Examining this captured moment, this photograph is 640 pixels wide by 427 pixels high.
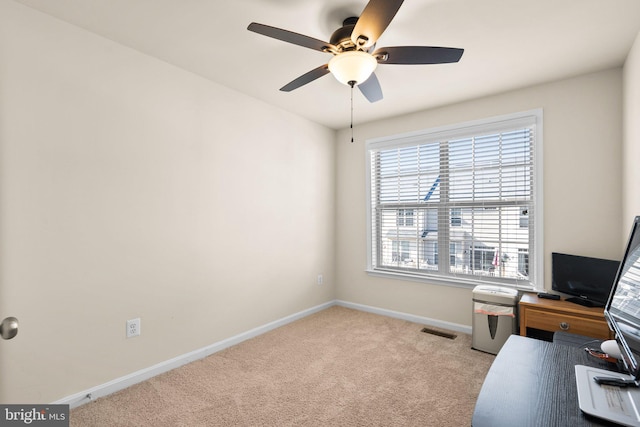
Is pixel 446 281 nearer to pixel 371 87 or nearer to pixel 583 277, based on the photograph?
pixel 583 277

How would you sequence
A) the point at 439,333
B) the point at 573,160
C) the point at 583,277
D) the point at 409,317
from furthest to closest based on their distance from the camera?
the point at 409,317
the point at 439,333
the point at 573,160
the point at 583,277

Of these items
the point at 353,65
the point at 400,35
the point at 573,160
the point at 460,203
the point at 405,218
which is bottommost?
the point at 405,218

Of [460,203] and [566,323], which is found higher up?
[460,203]

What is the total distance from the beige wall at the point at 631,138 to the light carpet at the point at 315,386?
1604mm

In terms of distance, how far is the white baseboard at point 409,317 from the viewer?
343 centimetres

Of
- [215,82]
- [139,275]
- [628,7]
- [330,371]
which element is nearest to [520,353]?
[330,371]

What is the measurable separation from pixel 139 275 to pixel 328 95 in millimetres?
2350

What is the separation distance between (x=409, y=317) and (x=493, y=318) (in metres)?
1.06

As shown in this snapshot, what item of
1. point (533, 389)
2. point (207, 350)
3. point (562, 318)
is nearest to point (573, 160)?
point (562, 318)

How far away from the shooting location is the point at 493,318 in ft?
9.57

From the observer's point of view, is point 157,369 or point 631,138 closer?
point 631,138

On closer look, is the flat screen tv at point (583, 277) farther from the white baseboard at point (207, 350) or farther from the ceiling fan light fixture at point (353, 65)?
the ceiling fan light fixture at point (353, 65)

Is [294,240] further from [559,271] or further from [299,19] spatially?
[559,271]

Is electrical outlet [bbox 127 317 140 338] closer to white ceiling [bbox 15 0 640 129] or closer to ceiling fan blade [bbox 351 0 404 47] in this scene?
white ceiling [bbox 15 0 640 129]
